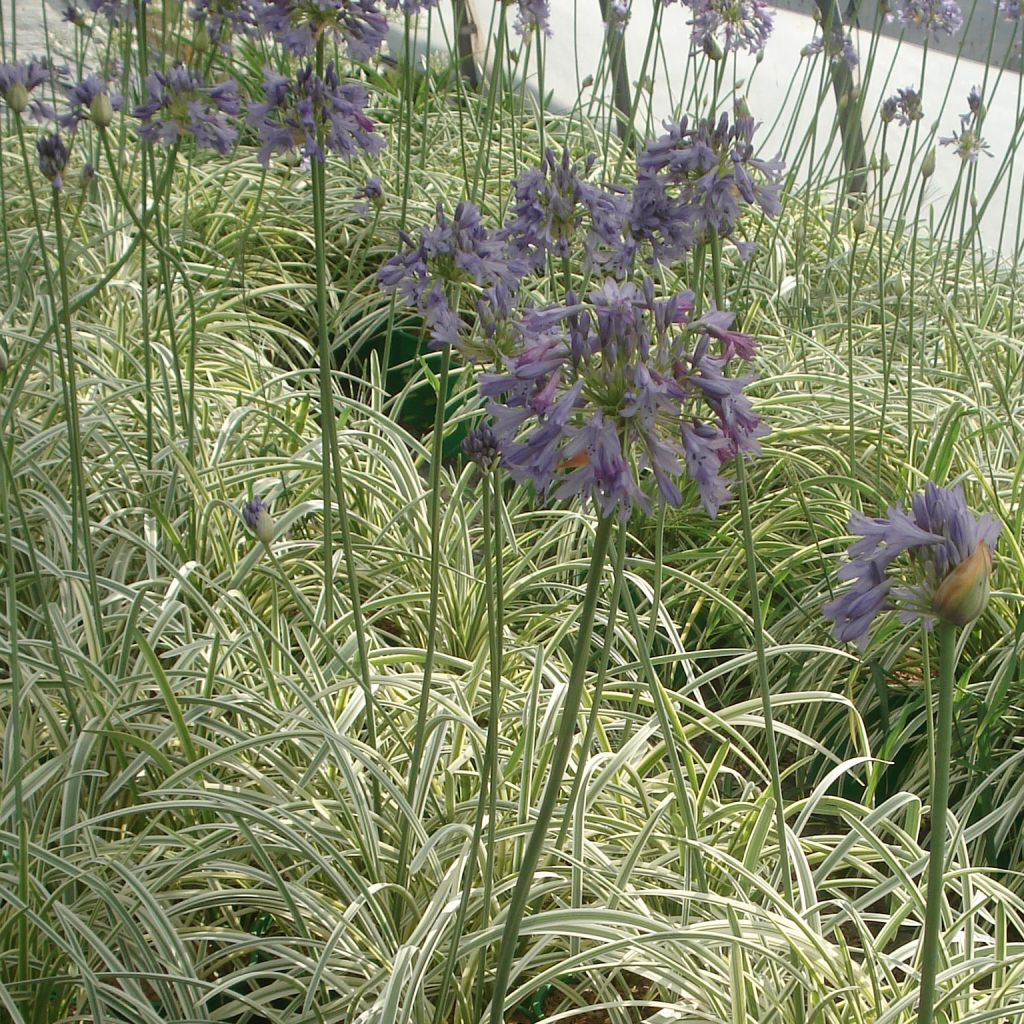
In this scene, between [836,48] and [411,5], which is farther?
[836,48]

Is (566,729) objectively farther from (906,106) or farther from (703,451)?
(906,106)

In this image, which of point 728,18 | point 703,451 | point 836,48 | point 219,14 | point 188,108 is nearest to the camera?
point 703,451

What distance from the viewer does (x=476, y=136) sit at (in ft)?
14.3

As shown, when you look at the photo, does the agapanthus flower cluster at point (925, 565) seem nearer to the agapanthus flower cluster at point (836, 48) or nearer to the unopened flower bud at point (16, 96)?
the unopened flower bud at point (16, 96)

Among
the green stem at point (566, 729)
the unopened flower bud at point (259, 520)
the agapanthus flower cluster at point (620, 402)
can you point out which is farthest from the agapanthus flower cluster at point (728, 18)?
the green stem at point (566, 729)

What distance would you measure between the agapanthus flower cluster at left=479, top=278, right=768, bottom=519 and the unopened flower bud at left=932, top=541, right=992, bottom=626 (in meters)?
0.18

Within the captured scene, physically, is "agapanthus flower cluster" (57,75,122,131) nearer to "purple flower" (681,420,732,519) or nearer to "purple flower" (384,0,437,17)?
"purple flower" (384,0,437,17)

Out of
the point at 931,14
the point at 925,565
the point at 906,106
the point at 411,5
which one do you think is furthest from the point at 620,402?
the point at 931,14

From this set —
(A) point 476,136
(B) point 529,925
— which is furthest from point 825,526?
(A) point 476,136

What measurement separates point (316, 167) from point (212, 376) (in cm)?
176

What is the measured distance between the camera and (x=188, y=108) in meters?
1.65

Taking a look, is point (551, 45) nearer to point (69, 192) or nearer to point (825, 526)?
point (69, 192)

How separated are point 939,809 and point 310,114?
0.99 m

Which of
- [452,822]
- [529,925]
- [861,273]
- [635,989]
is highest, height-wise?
[861,273]
